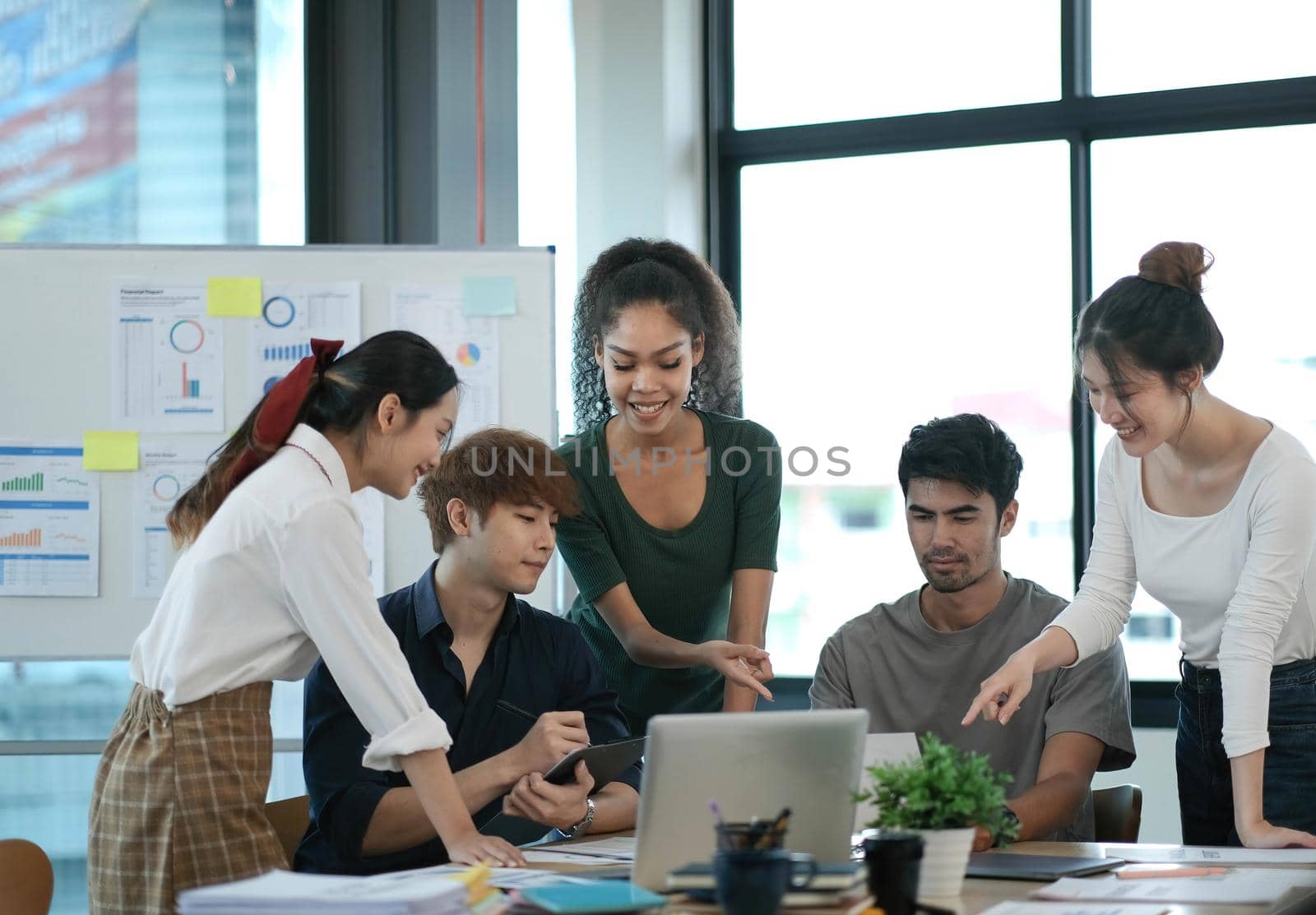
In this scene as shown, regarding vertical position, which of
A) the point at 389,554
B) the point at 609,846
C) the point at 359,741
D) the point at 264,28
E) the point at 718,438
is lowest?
the point at 609,846

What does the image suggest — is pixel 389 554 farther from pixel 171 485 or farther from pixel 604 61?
pixel 604 61

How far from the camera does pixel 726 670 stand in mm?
2154

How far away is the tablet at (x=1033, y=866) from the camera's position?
157cm

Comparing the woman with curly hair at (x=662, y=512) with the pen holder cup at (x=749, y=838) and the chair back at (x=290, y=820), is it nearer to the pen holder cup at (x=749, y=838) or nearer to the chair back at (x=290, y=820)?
the chair back at (x=290, y=820)

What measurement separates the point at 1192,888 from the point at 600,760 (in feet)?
2.45

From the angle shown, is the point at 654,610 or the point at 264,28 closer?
the point at 654,610

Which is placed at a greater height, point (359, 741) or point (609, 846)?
point (359, 741)

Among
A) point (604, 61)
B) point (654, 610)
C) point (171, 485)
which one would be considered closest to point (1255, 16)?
point (604, 61)

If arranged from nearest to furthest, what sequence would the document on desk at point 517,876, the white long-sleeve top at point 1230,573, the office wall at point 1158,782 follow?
the document on desk at point 517,876, the white long-sleeve top at point 1230,573, the office wall at point 1158,782

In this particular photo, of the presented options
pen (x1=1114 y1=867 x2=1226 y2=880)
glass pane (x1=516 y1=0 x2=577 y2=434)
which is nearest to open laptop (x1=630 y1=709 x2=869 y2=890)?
pen (x1=1114 y1=867 x2=1226 y2=880)

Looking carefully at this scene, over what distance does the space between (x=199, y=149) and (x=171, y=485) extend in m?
0.92

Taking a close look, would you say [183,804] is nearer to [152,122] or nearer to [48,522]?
[48,522]

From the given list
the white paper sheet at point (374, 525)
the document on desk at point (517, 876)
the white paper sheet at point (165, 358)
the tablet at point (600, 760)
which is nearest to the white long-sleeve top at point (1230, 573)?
the tablet at point (600, 760)

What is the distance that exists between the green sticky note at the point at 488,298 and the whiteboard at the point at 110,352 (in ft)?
0.07
